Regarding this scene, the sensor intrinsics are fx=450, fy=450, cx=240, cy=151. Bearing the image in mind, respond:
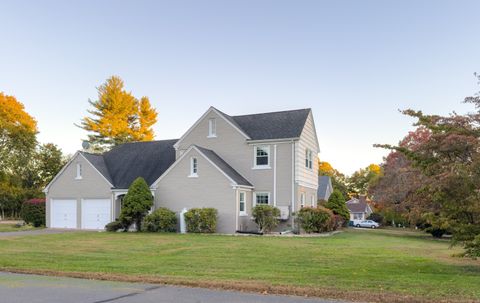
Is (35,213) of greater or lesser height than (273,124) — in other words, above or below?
below

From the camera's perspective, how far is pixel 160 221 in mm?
28297

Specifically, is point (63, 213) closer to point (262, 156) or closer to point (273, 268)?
point (262, 156)

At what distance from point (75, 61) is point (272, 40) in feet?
40.9

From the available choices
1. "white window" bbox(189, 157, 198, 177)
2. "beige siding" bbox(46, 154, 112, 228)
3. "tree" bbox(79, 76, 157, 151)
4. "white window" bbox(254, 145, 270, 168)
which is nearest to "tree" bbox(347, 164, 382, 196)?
"tree" bbox(79, 76, 157, 151)

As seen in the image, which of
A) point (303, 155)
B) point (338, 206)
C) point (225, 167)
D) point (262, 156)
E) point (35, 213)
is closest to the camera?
point (225, 167)

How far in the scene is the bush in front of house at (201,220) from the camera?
89.6ft

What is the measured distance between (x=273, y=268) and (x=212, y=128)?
20349 millimetres

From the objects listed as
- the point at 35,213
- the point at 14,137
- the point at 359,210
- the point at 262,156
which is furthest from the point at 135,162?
the point at 359,210

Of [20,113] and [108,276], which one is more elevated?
[20,113]

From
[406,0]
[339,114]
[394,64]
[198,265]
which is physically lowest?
[198,265]

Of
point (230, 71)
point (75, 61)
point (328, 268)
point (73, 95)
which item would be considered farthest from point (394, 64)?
point (73, 95)

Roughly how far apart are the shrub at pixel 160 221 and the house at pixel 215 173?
1023 millimetres

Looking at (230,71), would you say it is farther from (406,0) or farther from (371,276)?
(371,276)

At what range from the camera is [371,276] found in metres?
10.7
